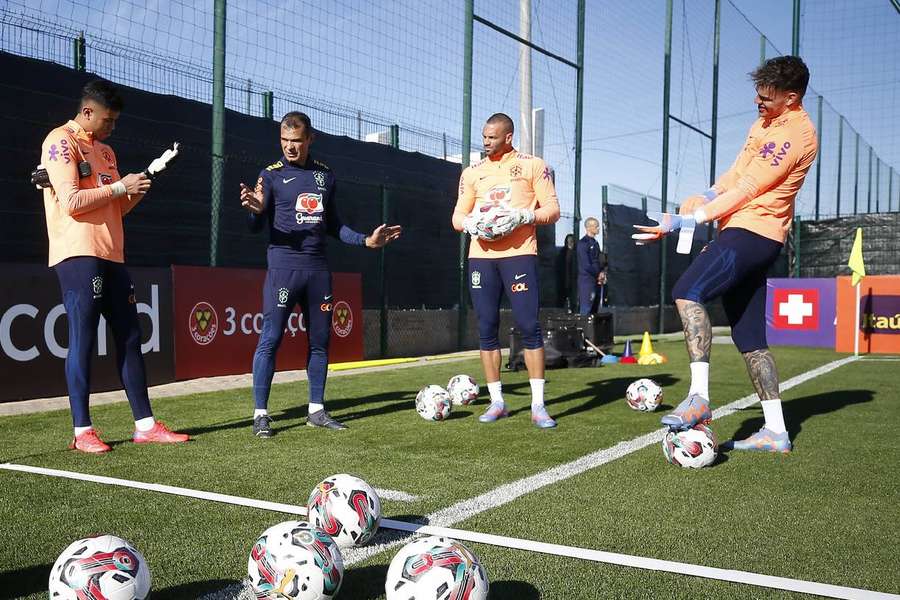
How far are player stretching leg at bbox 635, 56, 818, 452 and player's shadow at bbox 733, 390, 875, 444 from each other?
0.69 metres

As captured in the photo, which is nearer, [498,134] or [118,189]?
[118,189]

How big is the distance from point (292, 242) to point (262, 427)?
48.0 inches

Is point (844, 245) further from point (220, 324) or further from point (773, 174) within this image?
point (773, 174)

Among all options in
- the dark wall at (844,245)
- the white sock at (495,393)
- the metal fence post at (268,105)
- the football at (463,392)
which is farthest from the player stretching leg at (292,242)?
the dark wall at (844,245)

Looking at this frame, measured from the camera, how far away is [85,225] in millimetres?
4289

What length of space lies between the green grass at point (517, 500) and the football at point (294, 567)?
0.15m

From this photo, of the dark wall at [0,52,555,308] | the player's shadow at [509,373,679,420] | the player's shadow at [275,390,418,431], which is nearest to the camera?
the player's shadow at [275,390,418,431]

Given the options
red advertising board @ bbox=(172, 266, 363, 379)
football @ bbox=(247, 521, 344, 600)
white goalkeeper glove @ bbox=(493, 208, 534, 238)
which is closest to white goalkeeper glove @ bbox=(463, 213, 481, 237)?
white goalkeeper glove @ bbox=(493, 208, 534, 238)

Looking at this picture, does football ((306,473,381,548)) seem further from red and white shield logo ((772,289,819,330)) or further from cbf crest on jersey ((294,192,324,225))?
red and white shield logo ((772,289,819,330))

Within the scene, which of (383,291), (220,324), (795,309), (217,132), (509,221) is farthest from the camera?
(795,309)

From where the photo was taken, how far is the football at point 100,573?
1.95 meters

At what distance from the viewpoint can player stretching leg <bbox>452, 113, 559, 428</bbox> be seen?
5.28 metres

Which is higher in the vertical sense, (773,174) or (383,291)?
(773,174)

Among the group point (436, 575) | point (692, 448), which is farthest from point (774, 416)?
point (436, 575)
